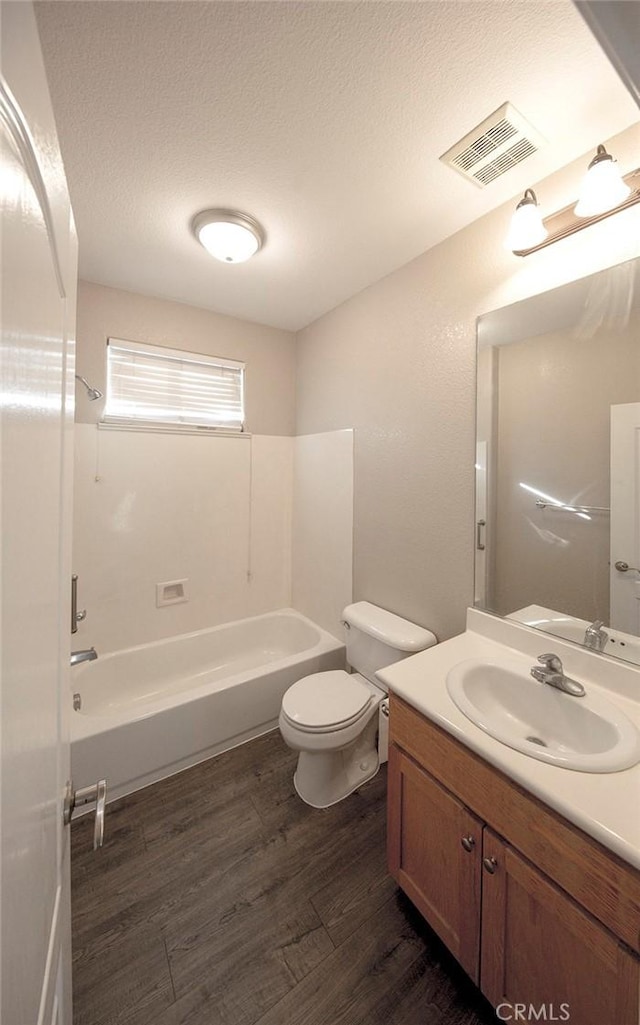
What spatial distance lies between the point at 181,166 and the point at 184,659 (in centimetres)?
250

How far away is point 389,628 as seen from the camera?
179 cm

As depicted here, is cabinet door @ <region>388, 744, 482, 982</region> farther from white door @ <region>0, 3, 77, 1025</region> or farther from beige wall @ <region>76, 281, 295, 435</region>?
beige wall @ <region>76, 281, 295, 435</region>

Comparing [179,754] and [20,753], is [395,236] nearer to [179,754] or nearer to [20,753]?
[20,753]

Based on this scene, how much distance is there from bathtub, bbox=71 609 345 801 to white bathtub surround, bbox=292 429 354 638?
19cm

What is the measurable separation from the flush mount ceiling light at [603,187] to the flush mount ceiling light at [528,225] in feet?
0.48

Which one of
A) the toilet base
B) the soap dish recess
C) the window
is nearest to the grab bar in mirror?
the toilet base

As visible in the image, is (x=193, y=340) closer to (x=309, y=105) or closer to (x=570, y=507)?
(x=309, y=105)

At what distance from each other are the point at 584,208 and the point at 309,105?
88 centimetres

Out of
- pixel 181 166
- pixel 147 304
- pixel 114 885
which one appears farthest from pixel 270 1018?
pixel 147 304

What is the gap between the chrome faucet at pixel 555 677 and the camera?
3.51ft

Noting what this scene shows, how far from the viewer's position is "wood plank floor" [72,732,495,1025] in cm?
100

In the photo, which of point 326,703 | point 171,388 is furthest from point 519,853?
point 171,388

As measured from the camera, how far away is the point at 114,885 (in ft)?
4.25

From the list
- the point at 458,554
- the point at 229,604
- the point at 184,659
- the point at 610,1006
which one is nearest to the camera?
the point at 610,1006
